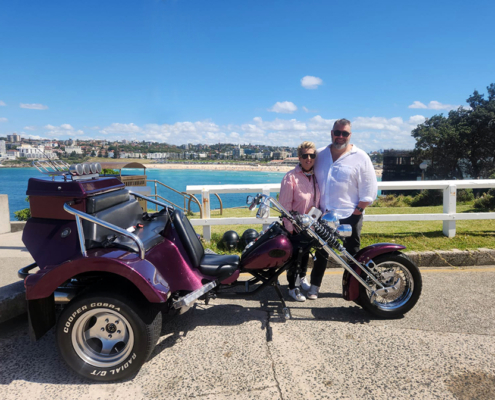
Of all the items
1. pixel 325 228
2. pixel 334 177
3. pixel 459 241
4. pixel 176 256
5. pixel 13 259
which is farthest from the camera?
pixel 459 241

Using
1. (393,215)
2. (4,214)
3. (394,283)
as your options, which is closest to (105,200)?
(394,283)

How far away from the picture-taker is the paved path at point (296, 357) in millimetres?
2570

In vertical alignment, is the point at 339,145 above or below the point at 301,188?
above

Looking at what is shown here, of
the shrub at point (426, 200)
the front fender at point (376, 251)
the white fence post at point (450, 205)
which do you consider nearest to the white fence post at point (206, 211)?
the front fender at point (376, 251)

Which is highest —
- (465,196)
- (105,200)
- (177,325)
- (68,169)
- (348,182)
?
(68,169)

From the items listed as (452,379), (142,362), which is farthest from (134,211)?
(452,379)

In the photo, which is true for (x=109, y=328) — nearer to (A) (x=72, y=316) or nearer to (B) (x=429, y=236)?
(A) (x=72, y=316)

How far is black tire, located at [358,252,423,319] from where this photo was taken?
12.0ft

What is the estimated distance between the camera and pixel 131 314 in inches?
106

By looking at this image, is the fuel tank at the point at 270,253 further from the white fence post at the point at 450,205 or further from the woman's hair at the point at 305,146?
the white fence post at the point at 450,205

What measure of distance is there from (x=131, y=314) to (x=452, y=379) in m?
2.43

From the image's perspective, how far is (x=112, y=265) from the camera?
8.86 ft

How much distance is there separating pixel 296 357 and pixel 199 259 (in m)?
1.21

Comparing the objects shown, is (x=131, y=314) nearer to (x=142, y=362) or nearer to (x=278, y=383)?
(x=142, y=362)
